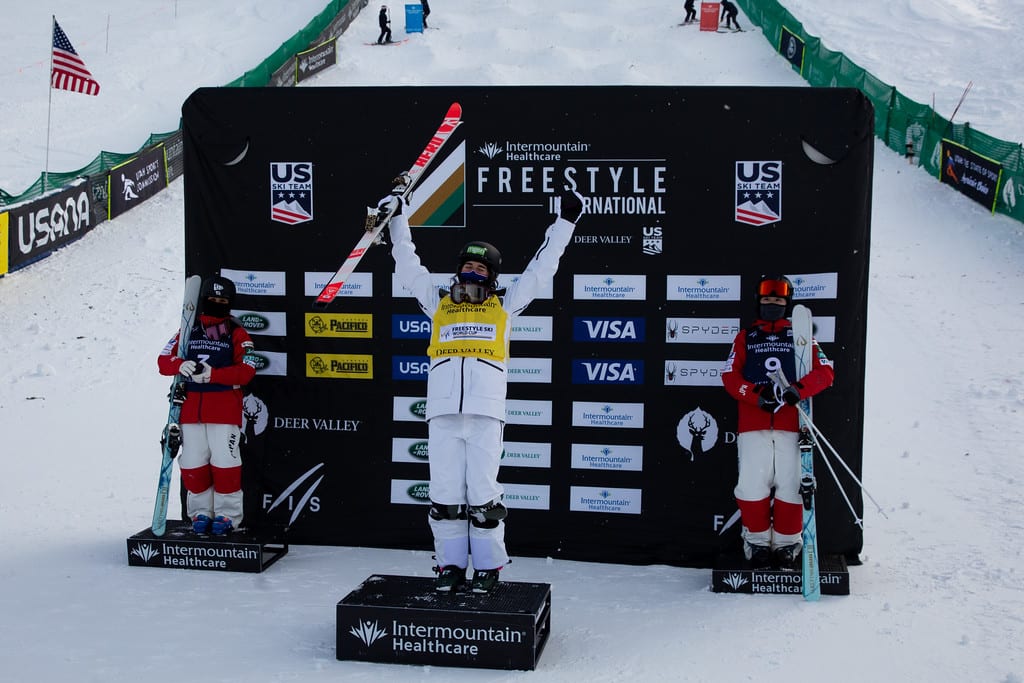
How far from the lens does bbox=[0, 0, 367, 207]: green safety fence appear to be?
54.4 feet

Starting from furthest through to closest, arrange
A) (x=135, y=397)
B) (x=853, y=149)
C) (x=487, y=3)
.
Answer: (x=487, y=3) < (x=135, y=397) < (x=853, y=149)

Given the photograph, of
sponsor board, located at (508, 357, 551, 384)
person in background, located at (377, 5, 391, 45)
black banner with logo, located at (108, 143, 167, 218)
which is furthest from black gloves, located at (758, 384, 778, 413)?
person in background, located at (377, 5, 391, 45)

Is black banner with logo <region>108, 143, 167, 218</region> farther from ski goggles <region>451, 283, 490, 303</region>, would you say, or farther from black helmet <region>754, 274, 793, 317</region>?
black helmet <region>754, 274, 793, 317</region>

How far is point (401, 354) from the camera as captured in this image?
24.2 ft

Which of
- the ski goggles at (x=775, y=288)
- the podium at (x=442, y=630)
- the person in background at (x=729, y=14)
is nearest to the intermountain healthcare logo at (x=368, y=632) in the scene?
the podium at (x=442, y=630)

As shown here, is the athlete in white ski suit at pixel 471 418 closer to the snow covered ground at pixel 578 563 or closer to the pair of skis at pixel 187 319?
the snow covered ground at pixel 578 563

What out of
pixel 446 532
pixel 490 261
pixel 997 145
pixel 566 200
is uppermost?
pixel 997 145

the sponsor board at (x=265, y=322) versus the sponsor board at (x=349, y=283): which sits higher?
the sponsor board at (x=349, y=283)

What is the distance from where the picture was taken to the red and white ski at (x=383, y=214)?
6.27 m

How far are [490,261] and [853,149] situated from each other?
259 cm

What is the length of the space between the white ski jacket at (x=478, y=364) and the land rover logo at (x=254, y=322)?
1.77 m

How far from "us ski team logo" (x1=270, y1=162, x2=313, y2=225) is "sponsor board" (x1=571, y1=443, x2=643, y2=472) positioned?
102 inches

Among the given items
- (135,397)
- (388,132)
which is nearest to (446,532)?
(388,132)

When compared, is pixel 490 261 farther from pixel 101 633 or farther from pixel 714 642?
pixel 101 633
